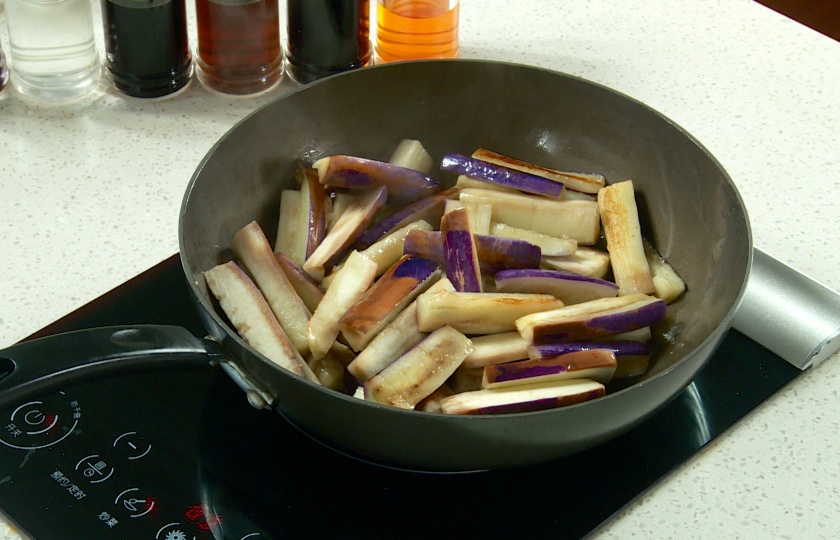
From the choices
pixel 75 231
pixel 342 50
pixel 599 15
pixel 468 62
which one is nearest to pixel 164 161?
pixel 75 231

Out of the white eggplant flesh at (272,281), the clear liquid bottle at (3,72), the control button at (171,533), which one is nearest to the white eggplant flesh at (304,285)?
the white eggplant flesh at (272,281)

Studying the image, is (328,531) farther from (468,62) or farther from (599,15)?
(599,15)

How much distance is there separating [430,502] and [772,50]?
0.87 meters

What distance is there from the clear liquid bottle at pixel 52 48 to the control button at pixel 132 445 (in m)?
0.52

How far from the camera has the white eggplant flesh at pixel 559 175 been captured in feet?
2.95

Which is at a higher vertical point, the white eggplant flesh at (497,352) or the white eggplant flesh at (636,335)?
the white eggplant flesh at (497,352)

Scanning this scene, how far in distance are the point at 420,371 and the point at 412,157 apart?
299 millimetres

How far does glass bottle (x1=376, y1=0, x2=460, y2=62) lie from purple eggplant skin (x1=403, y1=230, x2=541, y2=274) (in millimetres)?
378

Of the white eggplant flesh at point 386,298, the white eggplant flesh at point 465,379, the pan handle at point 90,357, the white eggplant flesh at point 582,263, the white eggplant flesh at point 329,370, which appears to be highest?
the pan handle at point 90,357

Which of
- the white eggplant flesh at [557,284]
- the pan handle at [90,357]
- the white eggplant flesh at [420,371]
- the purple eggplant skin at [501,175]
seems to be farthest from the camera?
the purple eggplant skin at [501,175]

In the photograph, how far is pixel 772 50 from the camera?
1.24m

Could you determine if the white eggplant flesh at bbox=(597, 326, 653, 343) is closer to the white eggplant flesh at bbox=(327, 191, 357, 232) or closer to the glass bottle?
the white eggplant flesh at bbox=(327, 191, 357, 232)

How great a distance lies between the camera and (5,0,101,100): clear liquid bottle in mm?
996

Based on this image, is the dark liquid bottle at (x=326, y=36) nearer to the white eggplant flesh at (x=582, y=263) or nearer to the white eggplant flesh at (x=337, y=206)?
the white eggplant flesh at (x=337, y=206)
